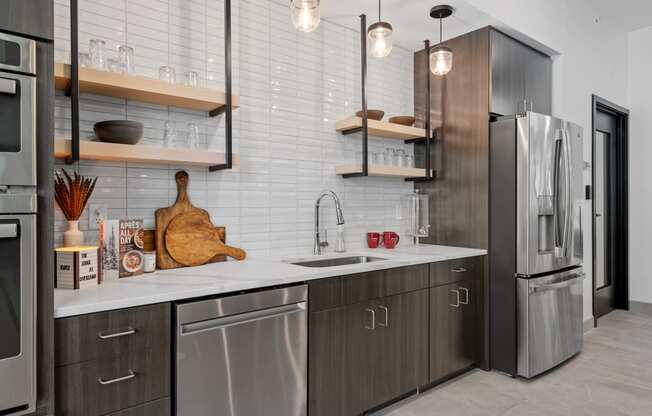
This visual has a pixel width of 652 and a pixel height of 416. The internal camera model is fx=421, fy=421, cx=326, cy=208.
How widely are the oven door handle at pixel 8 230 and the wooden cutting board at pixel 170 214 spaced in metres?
0.93

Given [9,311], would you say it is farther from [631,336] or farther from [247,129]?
[631,336]

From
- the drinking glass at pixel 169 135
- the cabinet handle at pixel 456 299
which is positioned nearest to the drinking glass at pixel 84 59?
the drinking glass at pixel 169 135

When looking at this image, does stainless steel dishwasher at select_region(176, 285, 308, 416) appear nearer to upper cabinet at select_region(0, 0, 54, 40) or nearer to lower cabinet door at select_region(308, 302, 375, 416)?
lower cabinet door at select_region(308, 302, 375, 416)

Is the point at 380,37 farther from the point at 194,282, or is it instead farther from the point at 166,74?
the point at 194,282

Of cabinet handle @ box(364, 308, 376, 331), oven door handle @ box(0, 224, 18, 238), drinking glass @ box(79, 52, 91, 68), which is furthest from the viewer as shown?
cabinet handle @ box(364, 308, 376, 331)

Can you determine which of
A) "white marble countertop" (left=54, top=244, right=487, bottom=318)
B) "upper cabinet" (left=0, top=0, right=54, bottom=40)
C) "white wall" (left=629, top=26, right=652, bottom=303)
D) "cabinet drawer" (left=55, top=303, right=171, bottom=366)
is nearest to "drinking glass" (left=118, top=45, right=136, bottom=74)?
"upper cabinet" (left=0, top=0, right=54, bottom=40)

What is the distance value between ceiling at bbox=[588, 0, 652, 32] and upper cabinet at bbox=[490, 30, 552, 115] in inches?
41.2

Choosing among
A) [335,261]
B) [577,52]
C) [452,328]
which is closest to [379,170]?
[335,261]

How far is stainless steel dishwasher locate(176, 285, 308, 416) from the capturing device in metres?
1.69

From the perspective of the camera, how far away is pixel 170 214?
2242mm

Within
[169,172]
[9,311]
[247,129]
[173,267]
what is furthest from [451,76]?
[9,311]

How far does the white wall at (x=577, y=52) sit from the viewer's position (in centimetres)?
338

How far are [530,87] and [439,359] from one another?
7.63 ft

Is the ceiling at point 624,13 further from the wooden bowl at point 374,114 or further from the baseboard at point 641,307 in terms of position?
the baseboard at point 641,307
